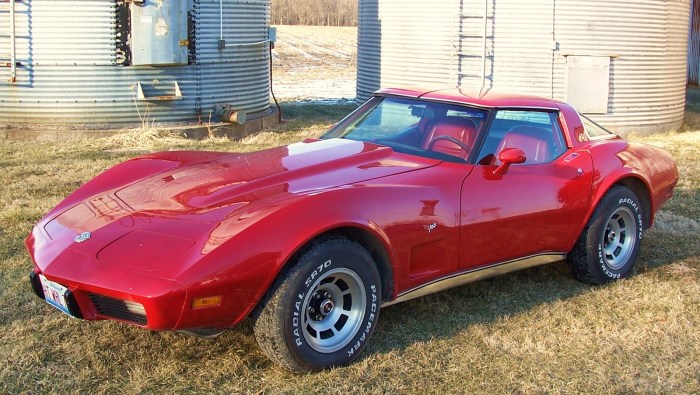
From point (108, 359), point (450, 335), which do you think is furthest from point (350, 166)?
point (108, 359)

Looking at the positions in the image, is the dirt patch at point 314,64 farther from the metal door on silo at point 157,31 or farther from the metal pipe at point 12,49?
the metal pipe at point 12,49

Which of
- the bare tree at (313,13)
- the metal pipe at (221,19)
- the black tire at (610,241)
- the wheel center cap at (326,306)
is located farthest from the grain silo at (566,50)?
the bare tree at (313,13)

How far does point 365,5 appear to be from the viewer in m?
16.7

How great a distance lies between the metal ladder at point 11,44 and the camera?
1164cm

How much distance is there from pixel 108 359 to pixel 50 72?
339 inches

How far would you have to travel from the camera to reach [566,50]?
14195 mm

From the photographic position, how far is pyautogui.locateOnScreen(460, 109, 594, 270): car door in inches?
196

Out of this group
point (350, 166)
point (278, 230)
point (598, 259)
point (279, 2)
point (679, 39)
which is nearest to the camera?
point (278, 230)

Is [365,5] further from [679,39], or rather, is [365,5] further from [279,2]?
[279,2]

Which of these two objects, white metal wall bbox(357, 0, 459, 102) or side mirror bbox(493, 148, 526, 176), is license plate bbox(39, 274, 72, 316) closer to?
side mirror bbox(493, 148, 526, 176)

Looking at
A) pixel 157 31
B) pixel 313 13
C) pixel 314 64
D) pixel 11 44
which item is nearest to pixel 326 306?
pixel 157 31

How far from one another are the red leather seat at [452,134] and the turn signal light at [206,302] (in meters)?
2.03

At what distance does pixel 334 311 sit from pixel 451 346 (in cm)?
80

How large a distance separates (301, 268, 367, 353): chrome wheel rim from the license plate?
3.86ft
